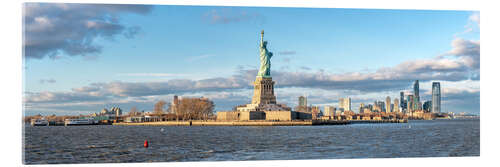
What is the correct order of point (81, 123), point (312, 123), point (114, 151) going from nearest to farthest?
point (114, 151)
point (312, 123)
point (81, 123)

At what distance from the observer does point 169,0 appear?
87.2 ft

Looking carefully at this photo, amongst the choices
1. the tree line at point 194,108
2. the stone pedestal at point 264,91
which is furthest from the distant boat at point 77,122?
the stone pedestal at point 264,91

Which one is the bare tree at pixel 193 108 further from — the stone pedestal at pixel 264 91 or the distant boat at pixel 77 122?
the stone pedestal at pixel 264 91

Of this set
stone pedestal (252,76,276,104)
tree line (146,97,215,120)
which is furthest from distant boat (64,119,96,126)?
stone pedestal (252,76,276,104)

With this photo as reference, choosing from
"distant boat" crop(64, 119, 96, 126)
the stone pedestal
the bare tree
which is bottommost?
"distant boat" crop(64, 119, 96, 126)

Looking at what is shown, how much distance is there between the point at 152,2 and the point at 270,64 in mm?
67408

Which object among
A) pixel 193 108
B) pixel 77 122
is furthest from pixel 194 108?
pixel 77 122

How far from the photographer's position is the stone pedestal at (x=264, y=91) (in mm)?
91750

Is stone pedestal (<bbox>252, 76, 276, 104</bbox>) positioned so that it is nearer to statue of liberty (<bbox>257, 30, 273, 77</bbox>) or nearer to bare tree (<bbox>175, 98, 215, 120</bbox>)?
statue of liberty (<bbox>257, 30, 273, 77</bbox>)

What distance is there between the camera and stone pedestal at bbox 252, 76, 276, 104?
301ft

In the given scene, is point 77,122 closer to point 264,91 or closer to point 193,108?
point 193,108

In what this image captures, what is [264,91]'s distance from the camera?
92000mm
